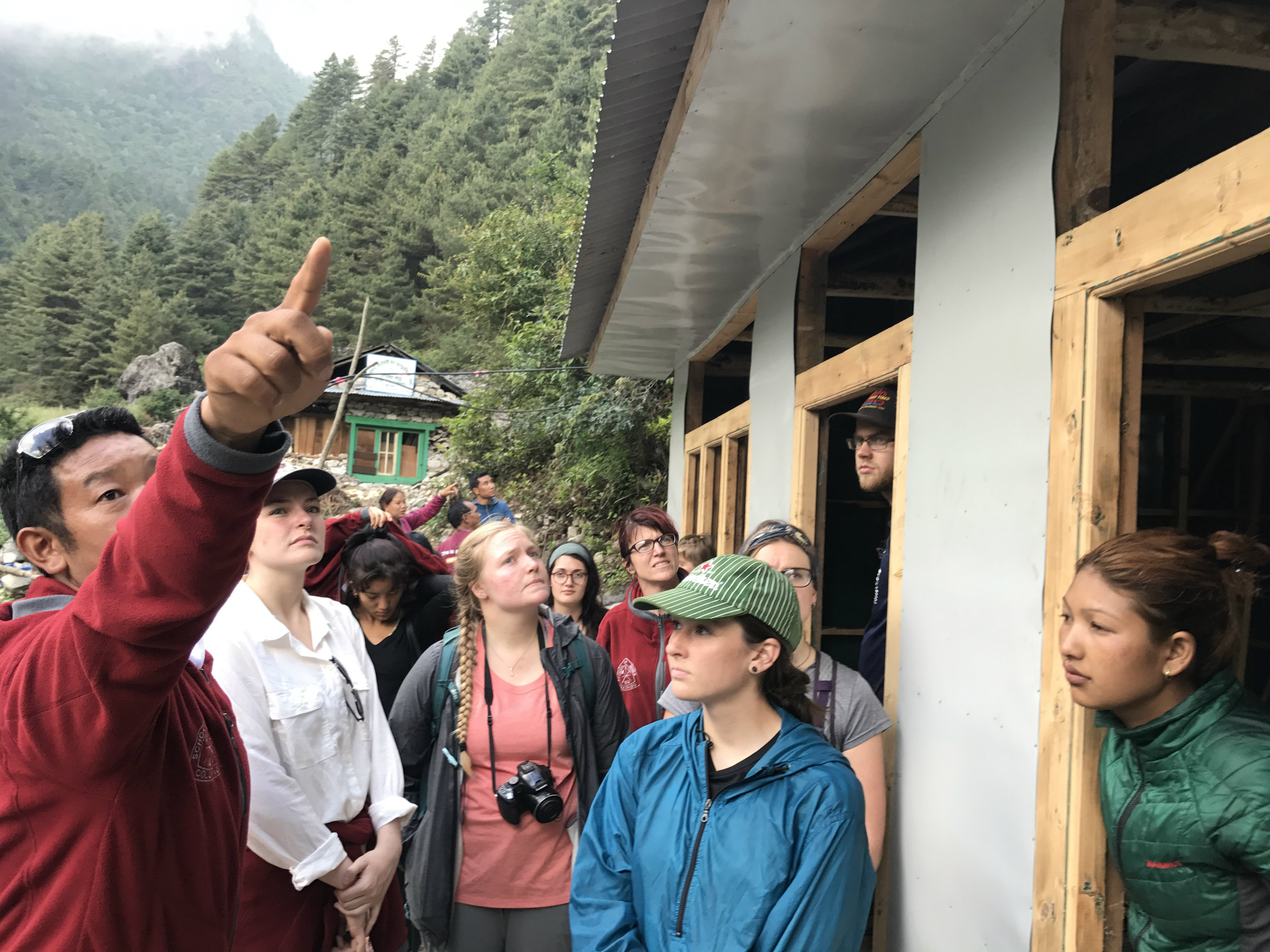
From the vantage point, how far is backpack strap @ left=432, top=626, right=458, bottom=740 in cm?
285

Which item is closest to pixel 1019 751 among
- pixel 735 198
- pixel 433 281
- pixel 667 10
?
pixel 667 10

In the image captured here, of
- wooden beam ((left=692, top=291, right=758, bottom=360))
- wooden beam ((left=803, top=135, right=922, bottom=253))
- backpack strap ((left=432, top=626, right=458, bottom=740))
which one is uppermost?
wooden beam ((left=803, top=135, right=922, bottom=253))

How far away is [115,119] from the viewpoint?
474ft

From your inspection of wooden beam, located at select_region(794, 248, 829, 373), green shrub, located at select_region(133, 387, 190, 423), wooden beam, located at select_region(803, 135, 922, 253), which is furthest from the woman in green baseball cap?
green shrub, located at select_region(133, 387, 190, 423)

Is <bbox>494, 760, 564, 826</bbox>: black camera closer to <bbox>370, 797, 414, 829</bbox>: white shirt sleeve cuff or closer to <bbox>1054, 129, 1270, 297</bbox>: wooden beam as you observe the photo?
<bbox>370, 797, 414, 829</bbox>: white shirt sleeve cuff

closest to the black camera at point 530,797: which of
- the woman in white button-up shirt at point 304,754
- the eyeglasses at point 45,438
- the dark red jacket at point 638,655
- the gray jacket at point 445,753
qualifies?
the gray jacket at point 445,753

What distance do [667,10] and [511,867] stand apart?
271cm

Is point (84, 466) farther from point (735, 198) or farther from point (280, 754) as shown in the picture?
point (735, 198)

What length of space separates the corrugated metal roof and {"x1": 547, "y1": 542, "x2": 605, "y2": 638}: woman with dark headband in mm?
1713

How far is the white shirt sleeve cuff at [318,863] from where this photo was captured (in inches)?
78.7

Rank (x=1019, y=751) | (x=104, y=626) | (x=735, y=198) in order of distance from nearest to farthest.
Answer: (x=104, y=626) < (x=1019, y=751) < (x=735, y=198)

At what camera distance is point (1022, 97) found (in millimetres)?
2236

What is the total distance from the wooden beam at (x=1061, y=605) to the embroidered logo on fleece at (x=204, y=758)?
1.73 meters

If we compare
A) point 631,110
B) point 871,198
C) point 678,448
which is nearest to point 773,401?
point 871,198
